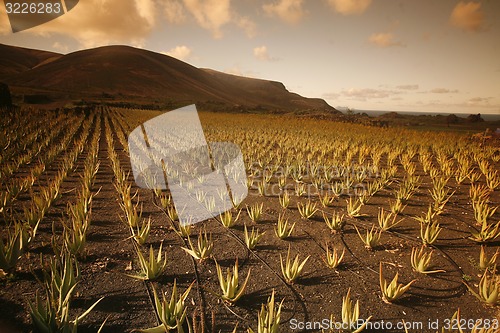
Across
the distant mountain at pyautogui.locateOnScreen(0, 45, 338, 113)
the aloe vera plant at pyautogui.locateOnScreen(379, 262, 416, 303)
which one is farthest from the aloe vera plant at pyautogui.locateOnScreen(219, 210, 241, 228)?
the distant mountain at pyautogui.locateOnScreen(0, 45, 338, 113)

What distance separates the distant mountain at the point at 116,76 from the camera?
250 ft

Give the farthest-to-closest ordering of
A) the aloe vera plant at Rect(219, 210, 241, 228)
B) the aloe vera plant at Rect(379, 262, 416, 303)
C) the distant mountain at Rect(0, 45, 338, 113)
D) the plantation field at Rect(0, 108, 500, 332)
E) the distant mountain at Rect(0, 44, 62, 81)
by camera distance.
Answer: the distant mountain at Rect(0, 44, 62, 81), the distant mountain at Rect(0, 45, 338, 113), the aloe vera plant at Rect(219, 210, 241, 228), the aloe vera plant at Rect(379, 262, 416, 303), the plantation field at Rect(0, 108, 500, 332)

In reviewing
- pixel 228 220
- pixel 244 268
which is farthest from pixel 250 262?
pixel 228 220

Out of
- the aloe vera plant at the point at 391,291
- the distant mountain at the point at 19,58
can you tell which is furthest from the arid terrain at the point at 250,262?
the distant mountain at the point at 19,58

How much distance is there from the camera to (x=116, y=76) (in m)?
90.7

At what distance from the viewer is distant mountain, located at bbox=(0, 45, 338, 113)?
76062mm

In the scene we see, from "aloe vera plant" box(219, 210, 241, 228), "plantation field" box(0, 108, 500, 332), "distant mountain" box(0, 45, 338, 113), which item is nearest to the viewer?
"plantation field" box(0, 108, 500, 332)

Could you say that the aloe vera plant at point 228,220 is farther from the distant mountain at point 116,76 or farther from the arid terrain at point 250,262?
the distant mountain at point 116,76

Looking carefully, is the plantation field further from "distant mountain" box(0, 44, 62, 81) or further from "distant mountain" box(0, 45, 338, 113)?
"distant mountain" box(0, 44, 62, 81)

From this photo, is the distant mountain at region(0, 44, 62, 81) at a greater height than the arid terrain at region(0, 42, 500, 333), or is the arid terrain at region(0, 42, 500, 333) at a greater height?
the distant mountain at region(0, 44, 62, 81)

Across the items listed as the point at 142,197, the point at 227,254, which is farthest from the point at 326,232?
the point at 142,197

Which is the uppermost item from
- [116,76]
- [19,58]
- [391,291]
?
[19,58]

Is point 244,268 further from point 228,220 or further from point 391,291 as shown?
point 391,291

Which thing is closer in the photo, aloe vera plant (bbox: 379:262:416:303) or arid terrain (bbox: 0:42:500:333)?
arid terrain (bbox: 0:42:500:333)
